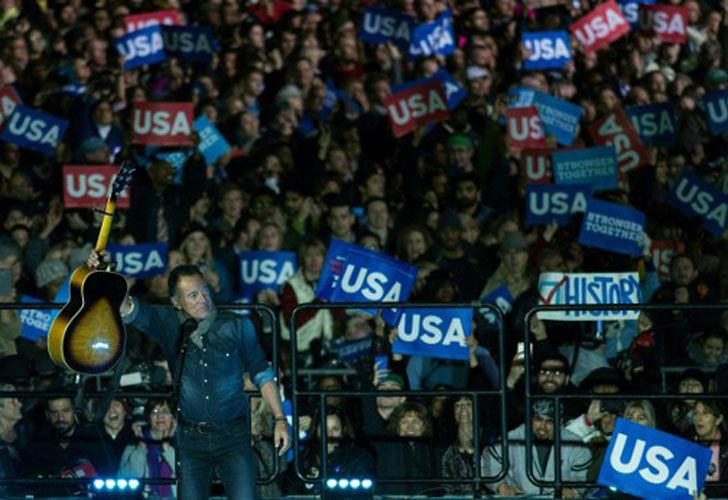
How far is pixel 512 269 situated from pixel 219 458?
16.3ft

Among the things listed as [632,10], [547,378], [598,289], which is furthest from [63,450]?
[632,10]

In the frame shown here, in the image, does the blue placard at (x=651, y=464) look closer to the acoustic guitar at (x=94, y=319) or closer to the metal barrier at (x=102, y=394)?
the metal barrier at (x=102, y=394)

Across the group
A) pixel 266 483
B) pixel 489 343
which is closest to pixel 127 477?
pixel 266 483

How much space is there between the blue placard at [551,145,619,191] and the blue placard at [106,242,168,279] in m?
3.88

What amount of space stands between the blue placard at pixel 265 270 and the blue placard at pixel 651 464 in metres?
4.01

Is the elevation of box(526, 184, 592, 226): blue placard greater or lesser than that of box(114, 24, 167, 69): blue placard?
lesser

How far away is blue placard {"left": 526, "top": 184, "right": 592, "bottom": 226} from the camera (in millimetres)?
16094

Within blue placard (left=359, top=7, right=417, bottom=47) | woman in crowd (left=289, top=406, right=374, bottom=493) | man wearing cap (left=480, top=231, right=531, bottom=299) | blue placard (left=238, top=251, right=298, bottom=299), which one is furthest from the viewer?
blue placard (left=359, top=7, right=417, bottom=47)

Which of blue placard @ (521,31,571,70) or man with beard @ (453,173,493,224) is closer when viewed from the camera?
man with beard @ (453,173,493,224)

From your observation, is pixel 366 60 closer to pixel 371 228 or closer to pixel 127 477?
pixel 371 228

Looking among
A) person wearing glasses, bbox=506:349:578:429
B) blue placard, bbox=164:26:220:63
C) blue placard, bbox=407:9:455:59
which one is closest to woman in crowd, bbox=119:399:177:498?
person wearing glasses, bbox=506:349:578:429

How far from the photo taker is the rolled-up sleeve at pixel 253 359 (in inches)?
395

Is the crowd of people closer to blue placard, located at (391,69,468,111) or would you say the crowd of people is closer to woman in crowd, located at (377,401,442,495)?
woman in crowd, located at (377,401,442,495)

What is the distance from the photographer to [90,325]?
9680mm
